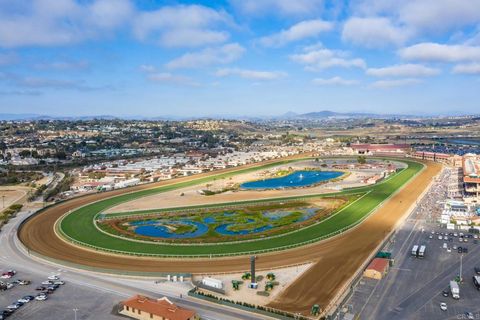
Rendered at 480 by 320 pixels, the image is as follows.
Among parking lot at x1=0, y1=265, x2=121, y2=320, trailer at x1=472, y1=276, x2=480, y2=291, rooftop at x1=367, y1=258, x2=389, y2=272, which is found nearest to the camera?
parking lot at x1=0, y1=265, x2=121, y2=320

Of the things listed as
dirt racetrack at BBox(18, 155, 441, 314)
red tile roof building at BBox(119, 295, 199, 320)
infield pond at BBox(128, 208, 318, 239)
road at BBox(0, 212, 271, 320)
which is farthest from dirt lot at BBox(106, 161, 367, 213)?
red tile roof building at BBox(119, 295, 199, 320)

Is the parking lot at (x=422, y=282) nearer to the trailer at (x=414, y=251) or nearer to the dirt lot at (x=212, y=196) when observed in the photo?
the trailer at (x=414, y=251)

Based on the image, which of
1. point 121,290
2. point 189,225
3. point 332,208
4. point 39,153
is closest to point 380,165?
Result: point 332,208

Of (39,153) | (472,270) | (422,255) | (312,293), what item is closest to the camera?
(312,293)

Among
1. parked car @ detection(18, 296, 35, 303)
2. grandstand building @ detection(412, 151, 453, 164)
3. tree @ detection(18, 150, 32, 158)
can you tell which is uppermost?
tree @ detection(18, 150, 32, 158)

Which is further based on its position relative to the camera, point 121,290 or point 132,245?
point 132,245

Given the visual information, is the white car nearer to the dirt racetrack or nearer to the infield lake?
the dirt racetrack

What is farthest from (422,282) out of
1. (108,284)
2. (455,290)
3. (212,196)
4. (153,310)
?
(212,196)

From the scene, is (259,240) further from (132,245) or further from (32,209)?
(32,209)

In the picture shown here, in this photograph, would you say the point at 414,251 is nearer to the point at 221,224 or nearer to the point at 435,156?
the point at 221,224
